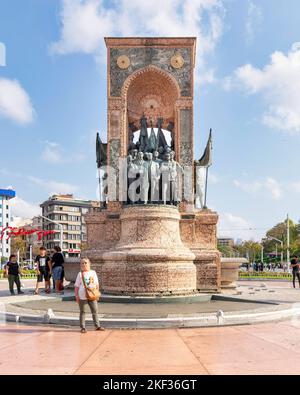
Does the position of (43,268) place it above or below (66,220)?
below

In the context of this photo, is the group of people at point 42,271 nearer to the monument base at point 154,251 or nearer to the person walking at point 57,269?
the person walking at point 57,269

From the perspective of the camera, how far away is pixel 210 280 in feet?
53.7

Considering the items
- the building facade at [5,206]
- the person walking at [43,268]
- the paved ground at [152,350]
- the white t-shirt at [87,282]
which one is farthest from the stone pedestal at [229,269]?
the building facade at [5,206]

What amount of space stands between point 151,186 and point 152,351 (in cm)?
1014

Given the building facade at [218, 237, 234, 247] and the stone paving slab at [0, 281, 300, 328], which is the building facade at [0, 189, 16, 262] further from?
the stone paving slab at [0, 281, 300, 328]

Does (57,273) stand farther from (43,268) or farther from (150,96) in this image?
(150,96)

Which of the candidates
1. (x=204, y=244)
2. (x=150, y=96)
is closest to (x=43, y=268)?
(x=204, y=244)

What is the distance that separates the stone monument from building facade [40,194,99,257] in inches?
3865

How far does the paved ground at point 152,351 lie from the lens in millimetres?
6453

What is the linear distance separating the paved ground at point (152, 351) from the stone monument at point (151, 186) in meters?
5.12

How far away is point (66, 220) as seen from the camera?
392 feet

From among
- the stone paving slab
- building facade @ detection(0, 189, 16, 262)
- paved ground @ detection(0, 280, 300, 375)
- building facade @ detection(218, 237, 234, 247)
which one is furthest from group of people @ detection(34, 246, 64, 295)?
building facade @ detection(218, 237, 234, 247)

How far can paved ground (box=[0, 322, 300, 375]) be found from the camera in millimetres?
6453
